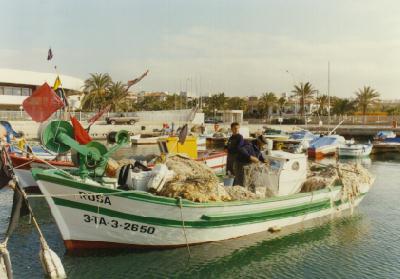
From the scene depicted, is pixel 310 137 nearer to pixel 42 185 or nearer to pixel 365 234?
pixel 365 234

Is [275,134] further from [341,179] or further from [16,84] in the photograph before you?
[16,84]

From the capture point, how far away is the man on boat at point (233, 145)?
48.3 feet

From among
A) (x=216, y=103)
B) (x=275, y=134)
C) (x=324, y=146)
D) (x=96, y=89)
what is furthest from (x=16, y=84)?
(x=324, y=146)

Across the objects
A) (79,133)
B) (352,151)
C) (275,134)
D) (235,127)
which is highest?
(235,127)

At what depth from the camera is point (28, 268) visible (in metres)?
11.6

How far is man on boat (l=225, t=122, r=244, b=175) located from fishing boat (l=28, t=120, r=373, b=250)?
82.0 inches

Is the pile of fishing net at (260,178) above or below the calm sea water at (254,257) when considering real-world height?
above

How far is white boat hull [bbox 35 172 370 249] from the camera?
11.6 meters

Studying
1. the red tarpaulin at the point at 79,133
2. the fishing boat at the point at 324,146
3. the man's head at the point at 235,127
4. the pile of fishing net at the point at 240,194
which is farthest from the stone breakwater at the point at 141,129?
the red tarpaulin at the point at 79,133

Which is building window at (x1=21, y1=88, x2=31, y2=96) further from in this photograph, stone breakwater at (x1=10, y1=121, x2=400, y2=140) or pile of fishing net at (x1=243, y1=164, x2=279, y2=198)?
pile of fishing net at (x1=243, y1=164, x2=279, y2=198)

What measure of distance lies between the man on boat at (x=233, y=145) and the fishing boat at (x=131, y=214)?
2082 millimetres

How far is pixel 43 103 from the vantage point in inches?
540

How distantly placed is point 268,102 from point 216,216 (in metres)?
85.3

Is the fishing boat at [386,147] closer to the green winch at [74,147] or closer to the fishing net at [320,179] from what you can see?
the fishing net at [320,179]
